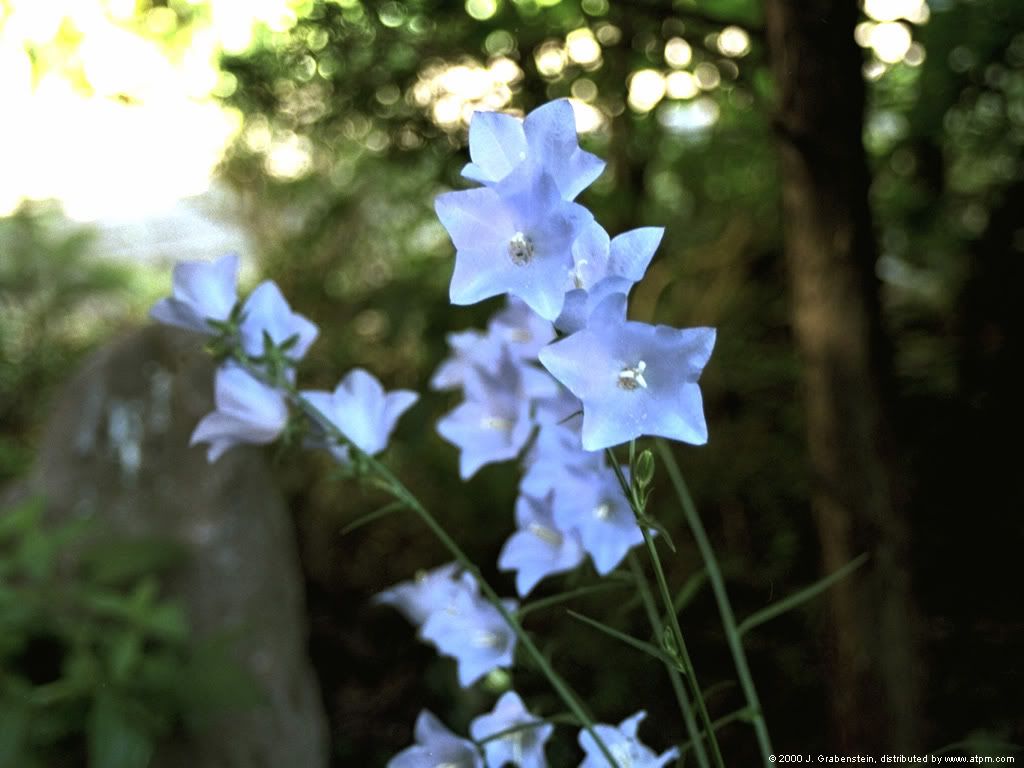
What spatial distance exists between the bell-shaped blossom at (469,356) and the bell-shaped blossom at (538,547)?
0.32 feet

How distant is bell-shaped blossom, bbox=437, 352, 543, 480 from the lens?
65 cm

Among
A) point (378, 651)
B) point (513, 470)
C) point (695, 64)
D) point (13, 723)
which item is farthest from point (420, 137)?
point (378, 651)

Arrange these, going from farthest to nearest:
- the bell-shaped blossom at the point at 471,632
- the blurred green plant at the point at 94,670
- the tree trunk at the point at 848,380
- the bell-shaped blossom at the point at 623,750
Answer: the blurred green plant at the point at 94,670 < the tree trunk at the point at 848,380 < the bell-shaped blossom at the point at 471,632 < the bell-shaped blossom at the point at 623,750

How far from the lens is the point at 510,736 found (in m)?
0.58

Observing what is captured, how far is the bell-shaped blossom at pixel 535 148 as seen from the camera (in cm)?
43

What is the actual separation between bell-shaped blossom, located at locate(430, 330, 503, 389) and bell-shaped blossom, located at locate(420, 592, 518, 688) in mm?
153

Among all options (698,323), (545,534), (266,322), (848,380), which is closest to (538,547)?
(545,534)

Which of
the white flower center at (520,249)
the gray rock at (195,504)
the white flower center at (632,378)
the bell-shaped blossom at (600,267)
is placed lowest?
the gray rock at (195,504)

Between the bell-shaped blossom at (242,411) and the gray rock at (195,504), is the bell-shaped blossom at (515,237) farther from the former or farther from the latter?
the gray rock at (195,504)

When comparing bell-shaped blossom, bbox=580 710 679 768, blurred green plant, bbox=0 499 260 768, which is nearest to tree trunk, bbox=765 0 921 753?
bell-shaped blossom, bbox=580 710 679 768

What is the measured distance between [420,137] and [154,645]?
95 cm

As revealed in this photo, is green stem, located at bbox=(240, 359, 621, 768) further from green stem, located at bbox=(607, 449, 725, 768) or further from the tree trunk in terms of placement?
the tree trunk

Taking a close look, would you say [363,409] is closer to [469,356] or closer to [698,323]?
[469,356]

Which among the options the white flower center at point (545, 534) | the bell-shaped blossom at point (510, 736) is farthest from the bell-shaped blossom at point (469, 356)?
the bell-shaped blossom at point (510, 736)
